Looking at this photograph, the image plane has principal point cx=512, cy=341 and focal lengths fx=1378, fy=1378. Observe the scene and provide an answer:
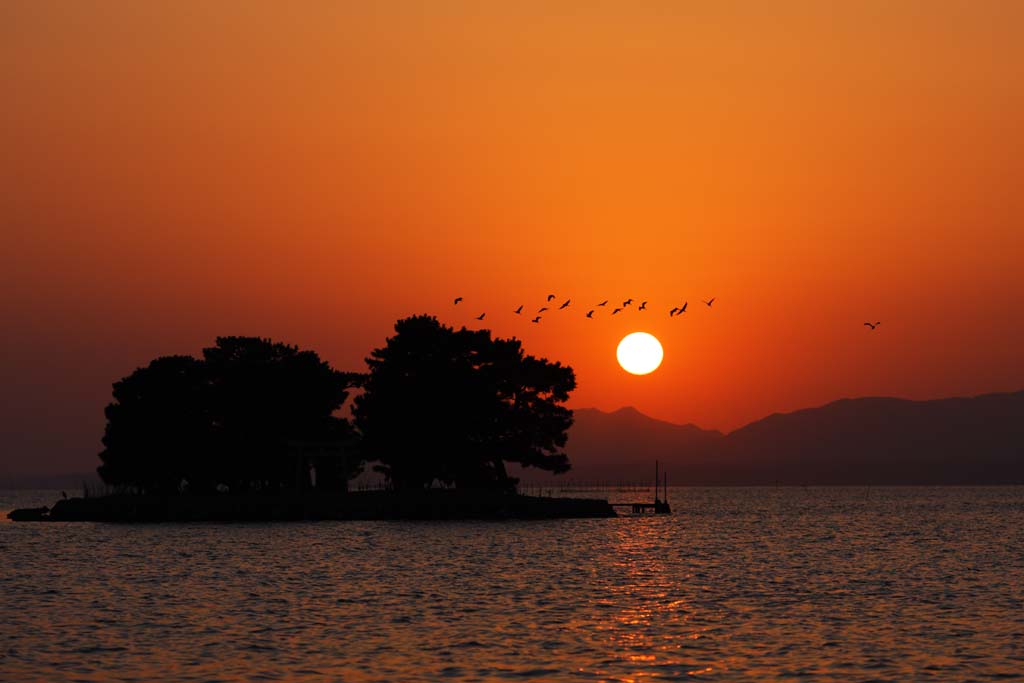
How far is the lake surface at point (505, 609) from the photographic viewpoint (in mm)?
40438

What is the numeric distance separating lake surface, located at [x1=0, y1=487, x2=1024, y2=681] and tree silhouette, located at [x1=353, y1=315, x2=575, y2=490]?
31.0m

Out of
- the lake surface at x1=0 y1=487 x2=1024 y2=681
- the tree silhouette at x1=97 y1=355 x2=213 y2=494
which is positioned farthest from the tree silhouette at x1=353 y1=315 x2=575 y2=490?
the lake surface at x1=0 y1=487 x2=1024 y2=681

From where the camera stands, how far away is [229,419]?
5630 inches

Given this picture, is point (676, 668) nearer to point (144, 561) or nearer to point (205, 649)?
point (205, 649)

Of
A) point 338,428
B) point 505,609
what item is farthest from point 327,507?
point 505,609

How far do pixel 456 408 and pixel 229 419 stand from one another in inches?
962

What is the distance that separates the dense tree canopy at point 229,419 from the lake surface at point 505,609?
33998 mm

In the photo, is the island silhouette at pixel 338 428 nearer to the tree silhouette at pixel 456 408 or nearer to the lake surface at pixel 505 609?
the tree silhouette at pixel 456 408

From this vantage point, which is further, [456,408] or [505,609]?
[456,408]

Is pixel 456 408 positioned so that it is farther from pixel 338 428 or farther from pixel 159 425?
pixel 159 425

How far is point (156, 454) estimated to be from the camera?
142000 mm

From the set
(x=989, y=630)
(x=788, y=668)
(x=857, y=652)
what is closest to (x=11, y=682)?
(x=788, y=668)

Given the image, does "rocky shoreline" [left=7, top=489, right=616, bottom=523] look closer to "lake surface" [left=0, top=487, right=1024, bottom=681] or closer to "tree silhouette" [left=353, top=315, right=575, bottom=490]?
"tree silhouette" [left=353, top=315, right=575, bottom=490]

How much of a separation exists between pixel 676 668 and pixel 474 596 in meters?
23.2
